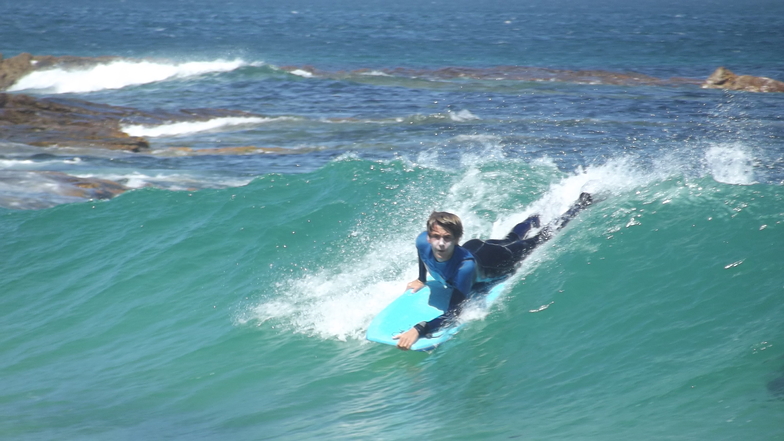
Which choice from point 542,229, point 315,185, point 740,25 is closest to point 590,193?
point 542,229

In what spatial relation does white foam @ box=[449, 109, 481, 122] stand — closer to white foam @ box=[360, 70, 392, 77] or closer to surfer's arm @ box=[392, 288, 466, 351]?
white foam @ box=[360, 70, 392, 77]

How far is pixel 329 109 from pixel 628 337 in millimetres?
17109

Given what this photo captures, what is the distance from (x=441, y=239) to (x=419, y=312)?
108 centimetres

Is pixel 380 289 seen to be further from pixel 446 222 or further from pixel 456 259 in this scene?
pixel 446 222

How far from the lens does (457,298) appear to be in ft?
21.4

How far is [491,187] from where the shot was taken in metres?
10.6

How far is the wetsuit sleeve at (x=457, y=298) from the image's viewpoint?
638 centimetres

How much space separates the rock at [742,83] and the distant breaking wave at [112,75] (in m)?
18.9

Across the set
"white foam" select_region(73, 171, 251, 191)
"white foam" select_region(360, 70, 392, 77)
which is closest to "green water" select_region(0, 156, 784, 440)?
"white foam" select_region(73, 171, 251, 191)

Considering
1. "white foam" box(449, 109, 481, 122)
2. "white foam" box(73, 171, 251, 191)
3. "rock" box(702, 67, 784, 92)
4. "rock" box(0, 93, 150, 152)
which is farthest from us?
"rock" box(702, 67, 784, 92)

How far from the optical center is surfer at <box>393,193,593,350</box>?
6.27 m

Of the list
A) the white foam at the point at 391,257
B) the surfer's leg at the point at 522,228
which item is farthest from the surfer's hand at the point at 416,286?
the surfer's leg at the point at 522,228

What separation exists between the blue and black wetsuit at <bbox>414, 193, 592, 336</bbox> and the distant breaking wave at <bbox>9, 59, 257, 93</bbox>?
2292 cm

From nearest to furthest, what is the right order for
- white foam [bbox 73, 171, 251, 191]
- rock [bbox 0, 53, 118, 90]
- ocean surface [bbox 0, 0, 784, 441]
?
ocean surface [bbox 0, 0, 784, 441] < white foam [bbox 73, 171, 251, 191] < rock [bbox 0, 53, 118, 90]
